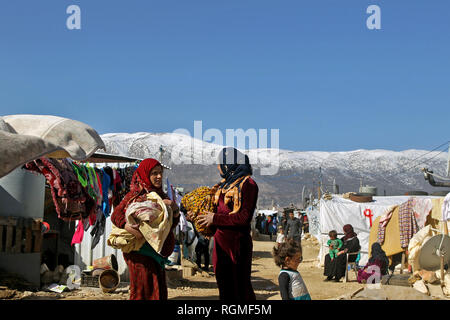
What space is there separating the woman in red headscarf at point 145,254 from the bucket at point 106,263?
480 cm

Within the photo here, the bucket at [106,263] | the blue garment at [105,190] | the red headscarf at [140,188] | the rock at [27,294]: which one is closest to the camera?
the red headscarf at [140,188]

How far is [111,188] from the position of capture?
7.67 m

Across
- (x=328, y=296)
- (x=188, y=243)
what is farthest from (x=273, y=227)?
(x=328, y=296)

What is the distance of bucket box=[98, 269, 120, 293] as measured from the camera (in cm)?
870

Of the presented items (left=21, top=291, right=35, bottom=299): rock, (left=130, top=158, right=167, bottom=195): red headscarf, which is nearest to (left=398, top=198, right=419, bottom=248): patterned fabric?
(left=21, top=291, right=35, bottom=299): rock

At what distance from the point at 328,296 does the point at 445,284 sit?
199 centimetres

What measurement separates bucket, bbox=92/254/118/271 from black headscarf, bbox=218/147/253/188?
5391 mm

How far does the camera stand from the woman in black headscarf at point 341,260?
38.4 feet

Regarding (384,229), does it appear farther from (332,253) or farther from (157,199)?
(157,199)

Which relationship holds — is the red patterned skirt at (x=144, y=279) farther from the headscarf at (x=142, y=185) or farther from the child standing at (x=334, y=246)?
the child standing at (x=334, y=246)

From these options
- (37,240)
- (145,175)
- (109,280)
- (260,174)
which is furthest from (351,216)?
(260,174)

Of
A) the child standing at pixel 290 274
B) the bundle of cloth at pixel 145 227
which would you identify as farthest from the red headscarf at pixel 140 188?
the child standing at pixel 290 274

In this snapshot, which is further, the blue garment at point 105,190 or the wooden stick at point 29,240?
the wooden stick at point 29,240
